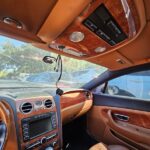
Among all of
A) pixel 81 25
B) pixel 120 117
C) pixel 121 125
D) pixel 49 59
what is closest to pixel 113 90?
pixel 120 117

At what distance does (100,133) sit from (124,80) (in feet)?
2.69

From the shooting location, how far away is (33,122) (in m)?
1.56

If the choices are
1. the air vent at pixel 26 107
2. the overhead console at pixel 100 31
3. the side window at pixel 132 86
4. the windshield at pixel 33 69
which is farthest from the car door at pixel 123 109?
the air vent at pixel 26 107

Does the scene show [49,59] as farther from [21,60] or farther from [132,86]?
[132,86]

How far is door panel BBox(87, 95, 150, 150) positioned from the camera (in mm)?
2225

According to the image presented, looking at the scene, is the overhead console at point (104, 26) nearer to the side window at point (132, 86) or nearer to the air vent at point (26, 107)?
the air vent at point (26, 107)

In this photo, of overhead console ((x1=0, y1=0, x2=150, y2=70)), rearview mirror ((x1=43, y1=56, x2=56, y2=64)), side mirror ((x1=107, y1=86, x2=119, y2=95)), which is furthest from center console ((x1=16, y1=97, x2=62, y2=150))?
side mirror ((x1=107, y1=86, x2=119, y2=95))

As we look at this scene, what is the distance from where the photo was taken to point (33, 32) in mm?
1280

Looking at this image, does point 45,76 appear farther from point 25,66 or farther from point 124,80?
point 124,80

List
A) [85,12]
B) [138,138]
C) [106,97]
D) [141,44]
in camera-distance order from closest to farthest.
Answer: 1. [85,12]
2. [141,44]
3. [138,138]
4. [106,97]

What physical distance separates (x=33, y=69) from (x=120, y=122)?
1.34m

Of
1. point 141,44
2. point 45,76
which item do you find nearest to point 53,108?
point 45,76

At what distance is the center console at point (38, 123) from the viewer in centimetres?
145

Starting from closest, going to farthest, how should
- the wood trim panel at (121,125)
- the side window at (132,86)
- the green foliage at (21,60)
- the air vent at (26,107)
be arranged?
the air vent at (26,107) → the green foliage at (21,60) → the wood trim panel at (121,125) → the side window at (132,86)
